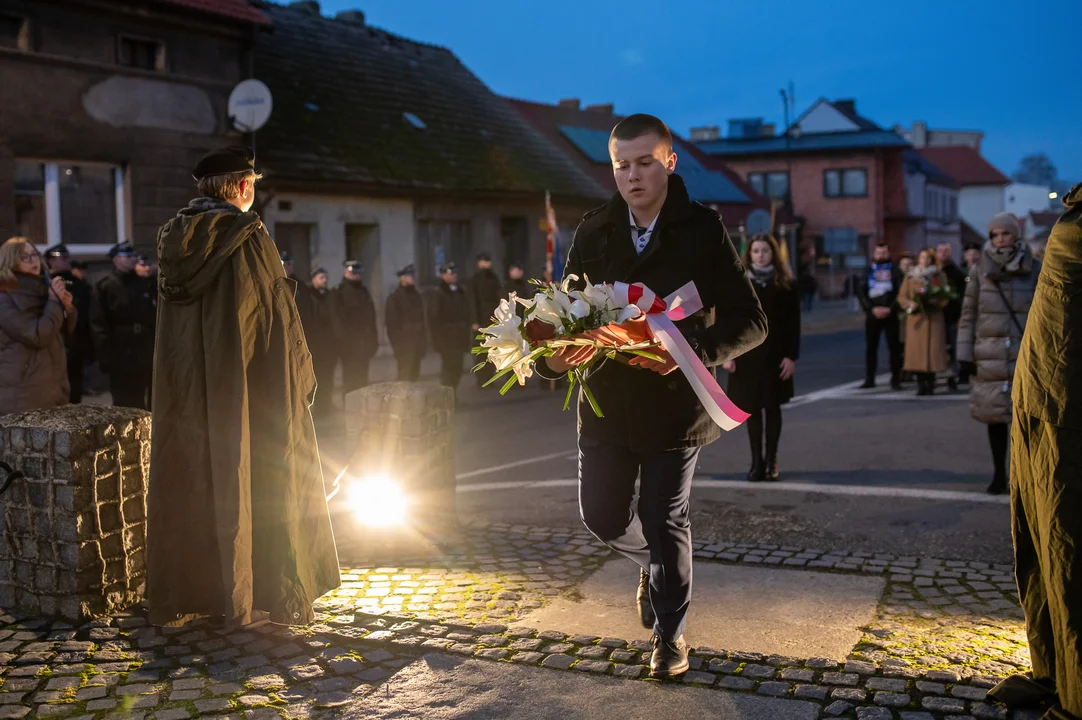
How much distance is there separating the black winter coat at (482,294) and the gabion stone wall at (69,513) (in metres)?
12.5

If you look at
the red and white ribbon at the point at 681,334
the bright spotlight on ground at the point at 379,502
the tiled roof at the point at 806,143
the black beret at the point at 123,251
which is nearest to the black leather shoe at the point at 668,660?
the red and white ribbon at the point at 681,334

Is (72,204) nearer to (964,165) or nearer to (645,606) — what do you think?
(645,606)

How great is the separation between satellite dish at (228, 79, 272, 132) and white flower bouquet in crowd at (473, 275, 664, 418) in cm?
1567

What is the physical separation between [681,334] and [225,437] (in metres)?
2.15

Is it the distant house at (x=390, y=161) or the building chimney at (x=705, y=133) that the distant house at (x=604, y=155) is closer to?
the distant house at (x=390, y=161)

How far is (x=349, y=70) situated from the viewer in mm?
27078

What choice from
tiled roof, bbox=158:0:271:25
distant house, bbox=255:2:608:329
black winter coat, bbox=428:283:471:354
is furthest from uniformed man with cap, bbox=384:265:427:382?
tiled roof, bbox=158:0:271:25

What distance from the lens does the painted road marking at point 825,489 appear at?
8.45 m

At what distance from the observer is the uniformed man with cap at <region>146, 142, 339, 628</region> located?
17.0 ft

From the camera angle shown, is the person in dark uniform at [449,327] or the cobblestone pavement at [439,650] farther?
the person in dark uniform at [449,327]

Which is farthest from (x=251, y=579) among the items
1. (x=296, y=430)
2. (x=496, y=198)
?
(x=496, y=198)

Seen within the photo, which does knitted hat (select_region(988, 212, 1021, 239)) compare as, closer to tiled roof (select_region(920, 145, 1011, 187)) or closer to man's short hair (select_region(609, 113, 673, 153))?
man's short hair (select_region(609, 113, 673, 153))

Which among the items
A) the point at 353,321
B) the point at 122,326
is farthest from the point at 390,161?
the point at 122,326

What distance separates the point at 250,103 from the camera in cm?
1900
